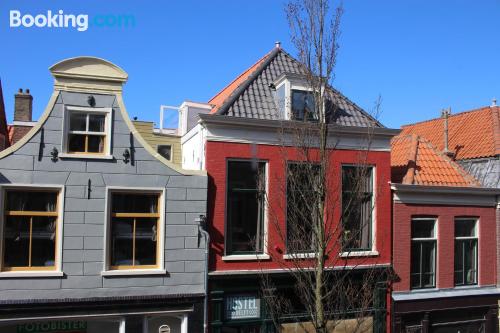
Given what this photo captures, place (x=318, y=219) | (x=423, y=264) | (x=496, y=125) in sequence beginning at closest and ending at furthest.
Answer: (x=318, y=219), (x=423, y=264), (x=496, y=125)

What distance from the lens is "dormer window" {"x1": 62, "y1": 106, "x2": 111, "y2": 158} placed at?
35.2ft

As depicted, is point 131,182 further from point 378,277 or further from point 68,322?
point 378,277

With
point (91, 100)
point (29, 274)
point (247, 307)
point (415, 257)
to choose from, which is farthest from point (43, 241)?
point (415, 257)

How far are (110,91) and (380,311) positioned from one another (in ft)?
30.9

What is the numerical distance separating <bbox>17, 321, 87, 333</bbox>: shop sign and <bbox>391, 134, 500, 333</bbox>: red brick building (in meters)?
8.51

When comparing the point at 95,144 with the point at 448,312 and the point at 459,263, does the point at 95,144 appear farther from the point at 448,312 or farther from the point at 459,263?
the point at 459,263

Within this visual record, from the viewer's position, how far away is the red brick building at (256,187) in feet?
38.2

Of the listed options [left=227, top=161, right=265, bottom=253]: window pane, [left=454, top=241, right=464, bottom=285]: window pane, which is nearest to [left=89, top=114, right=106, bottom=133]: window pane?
[left=227, top=161, right=265, bottom=253]: window pane

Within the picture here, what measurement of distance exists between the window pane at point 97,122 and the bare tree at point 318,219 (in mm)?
4410

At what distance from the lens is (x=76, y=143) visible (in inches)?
425

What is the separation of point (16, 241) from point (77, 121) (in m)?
3.00

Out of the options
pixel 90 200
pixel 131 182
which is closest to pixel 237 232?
pixel 131 182

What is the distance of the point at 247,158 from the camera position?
1210 cm

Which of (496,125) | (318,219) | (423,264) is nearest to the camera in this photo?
(318,219)
